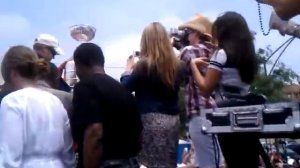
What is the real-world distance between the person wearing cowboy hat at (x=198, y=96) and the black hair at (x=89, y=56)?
0.83 m

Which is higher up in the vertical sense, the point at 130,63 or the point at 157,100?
the point at 130,63

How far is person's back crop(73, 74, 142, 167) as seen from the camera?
3695 millimetres

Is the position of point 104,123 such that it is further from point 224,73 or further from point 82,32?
point 82,32

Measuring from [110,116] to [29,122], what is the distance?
0.50 meters

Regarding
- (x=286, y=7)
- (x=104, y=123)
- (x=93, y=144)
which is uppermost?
(x=286, y=7)

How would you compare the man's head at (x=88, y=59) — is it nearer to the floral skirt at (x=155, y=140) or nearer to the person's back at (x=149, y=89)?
the person's back at (x=149, y=89)

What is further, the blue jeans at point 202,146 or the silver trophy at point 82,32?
the silver trophy at point 82,32

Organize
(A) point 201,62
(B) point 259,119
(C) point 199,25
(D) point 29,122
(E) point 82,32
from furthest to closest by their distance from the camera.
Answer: (E) point 82,32
(C) point 199,25
(A) point 201,62
(D) point 29,122
(B) point 259,119

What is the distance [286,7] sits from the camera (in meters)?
2.02

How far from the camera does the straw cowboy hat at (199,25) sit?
496cm

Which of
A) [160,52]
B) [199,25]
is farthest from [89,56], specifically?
[199,25]

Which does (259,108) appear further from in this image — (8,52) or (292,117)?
(8,52)

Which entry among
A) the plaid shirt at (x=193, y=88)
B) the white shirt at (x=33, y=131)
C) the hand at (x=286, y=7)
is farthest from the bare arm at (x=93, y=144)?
the hand at (x=286, y=7)

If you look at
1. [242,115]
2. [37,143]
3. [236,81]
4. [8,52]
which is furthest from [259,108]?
[8,52]
